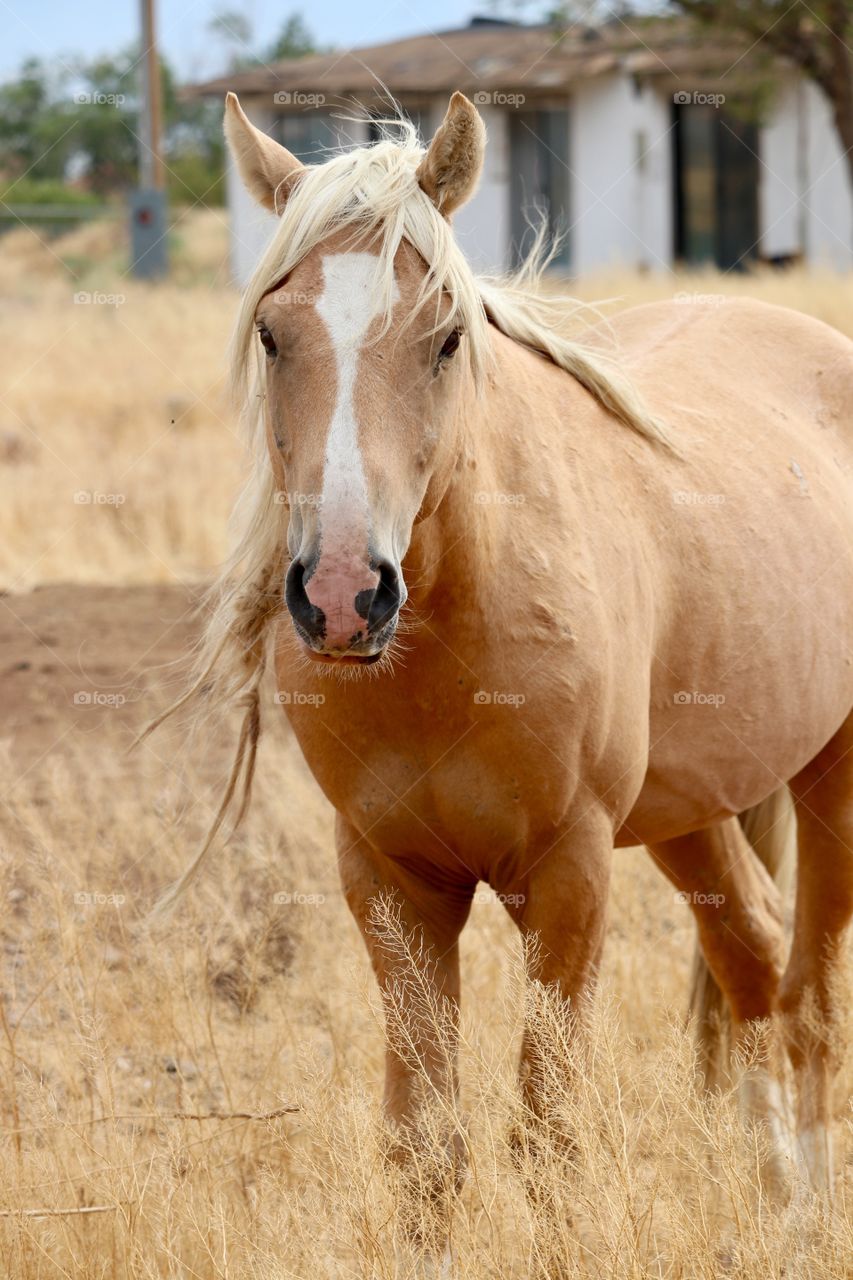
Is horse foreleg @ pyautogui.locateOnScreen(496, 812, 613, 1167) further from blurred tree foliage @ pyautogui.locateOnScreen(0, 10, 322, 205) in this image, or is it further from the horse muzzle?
blurred tree foliage @ pyautogui.locateOnScreen(0, 10, 322, 205)

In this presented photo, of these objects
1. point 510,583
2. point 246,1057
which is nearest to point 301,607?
point 510,583

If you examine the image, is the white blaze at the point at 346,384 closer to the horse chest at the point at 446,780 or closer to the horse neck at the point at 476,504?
the horse neck at the point at 476,504

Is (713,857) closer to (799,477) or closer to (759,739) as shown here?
(759,739)

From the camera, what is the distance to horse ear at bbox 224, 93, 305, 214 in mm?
2680

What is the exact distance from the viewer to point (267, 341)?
2.49 metres

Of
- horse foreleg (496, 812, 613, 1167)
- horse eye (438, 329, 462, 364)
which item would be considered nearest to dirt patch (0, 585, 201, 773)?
horse foreleg (496, 812, 613, 1167)

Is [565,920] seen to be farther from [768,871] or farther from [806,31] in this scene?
[806,31]

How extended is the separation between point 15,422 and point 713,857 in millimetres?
9954

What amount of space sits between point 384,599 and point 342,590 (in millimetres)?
82

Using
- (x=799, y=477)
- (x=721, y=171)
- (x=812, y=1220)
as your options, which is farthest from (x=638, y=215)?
(x=812, y=1220)

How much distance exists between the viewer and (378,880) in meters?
2.97

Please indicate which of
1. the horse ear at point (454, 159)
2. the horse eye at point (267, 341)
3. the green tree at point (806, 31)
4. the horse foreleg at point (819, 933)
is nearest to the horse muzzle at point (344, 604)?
the horse eye at point (267, 341)

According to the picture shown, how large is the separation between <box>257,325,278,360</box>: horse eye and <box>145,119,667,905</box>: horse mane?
3.3 inches

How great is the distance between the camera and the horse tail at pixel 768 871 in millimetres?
3955
